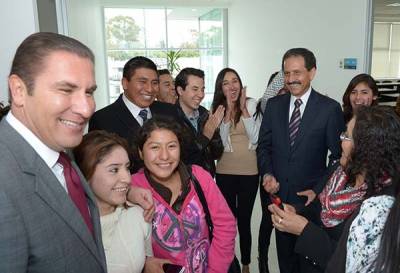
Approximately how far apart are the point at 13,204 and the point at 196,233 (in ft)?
3.27

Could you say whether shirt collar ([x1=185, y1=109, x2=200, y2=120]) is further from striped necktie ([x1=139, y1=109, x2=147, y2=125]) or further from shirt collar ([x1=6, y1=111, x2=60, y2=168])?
shirt collar ([x1=6, y1=111, x2=60, y2=168])

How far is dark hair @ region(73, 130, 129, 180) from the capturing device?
4.52ft

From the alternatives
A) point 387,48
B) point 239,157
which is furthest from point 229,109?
point 387,48

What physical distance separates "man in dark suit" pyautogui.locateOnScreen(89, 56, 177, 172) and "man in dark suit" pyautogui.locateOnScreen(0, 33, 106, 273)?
115cm

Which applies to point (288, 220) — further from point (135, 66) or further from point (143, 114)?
point (135, 66)

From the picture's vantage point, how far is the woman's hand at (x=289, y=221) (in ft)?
5.02

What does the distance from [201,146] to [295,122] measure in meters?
0.71

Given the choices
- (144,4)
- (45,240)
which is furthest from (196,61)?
(45,240)

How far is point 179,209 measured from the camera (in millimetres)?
1540

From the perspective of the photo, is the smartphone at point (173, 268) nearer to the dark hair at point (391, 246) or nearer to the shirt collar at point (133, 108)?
the dark hair at point (391, 246)

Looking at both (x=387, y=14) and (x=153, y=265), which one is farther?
(x=387, y=14)

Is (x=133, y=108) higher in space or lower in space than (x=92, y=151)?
higher

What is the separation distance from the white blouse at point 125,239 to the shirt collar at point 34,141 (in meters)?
0.56

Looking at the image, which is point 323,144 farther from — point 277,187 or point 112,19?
point 112,19
